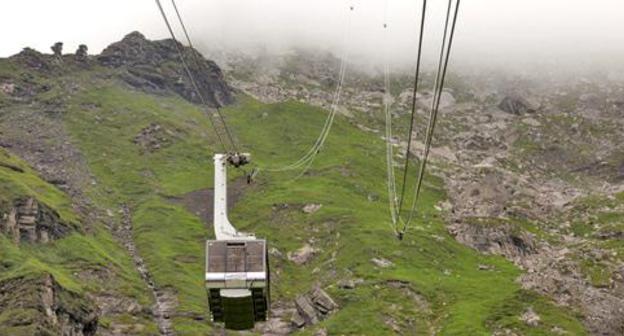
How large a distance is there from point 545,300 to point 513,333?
1826cm

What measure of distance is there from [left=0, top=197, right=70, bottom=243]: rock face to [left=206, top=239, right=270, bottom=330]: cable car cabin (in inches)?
5350

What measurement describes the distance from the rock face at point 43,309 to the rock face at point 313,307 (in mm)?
38597

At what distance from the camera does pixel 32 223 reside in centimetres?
18238

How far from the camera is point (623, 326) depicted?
15638cm

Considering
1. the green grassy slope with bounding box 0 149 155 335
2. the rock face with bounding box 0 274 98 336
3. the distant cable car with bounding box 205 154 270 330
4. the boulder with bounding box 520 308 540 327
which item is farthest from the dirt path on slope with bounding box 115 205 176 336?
the distant cable car with bounding box 205 154 270 330

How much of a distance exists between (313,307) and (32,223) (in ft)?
203

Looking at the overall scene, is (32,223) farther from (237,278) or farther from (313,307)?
(237,278)

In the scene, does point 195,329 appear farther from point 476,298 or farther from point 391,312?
point 476,298

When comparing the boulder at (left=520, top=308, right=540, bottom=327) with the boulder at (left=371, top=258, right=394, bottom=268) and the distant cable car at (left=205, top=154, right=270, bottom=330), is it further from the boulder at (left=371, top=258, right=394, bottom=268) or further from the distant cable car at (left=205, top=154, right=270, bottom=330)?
the distant cable car at (left=205, top=154, right=270, bottom=330)

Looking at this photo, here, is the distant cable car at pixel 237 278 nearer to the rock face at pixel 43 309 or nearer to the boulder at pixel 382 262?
the rock face at pixel 43 309

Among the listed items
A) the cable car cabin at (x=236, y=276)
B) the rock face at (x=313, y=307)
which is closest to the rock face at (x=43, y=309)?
the rock face at (x=313, y=307)

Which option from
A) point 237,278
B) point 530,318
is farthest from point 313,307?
point 237,278

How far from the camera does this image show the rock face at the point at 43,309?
11650 cm

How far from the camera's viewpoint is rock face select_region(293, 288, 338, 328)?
525 ft
